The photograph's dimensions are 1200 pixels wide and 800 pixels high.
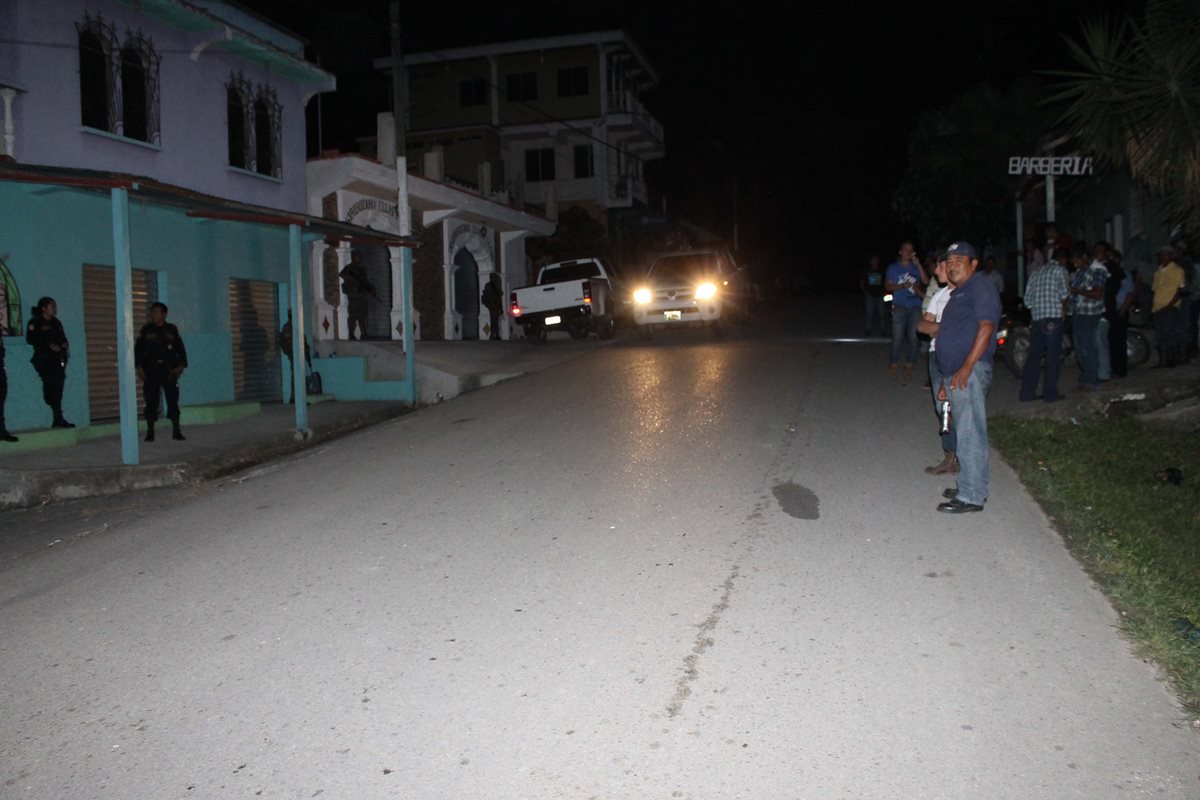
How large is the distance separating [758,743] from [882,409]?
8423 mm

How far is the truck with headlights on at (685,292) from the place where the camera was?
2266 centimetres

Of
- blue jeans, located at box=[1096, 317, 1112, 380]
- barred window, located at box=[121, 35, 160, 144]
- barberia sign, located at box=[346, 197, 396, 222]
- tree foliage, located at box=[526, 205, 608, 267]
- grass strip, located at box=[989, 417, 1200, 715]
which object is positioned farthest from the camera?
tree foliage, located at box=[526, 205, 608, 267]

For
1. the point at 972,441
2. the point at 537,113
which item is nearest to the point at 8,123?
the point at 972,441

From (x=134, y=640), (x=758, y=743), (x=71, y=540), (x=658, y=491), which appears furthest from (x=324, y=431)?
(x=758, y=743)

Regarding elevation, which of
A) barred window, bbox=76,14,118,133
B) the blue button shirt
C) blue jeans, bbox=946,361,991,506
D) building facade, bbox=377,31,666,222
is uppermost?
building facade, bbox=377,31,666,222

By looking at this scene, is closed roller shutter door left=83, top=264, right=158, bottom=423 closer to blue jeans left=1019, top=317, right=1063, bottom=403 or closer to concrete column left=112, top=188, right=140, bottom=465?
concrete column left=112, top=188, right=140, bottom=465

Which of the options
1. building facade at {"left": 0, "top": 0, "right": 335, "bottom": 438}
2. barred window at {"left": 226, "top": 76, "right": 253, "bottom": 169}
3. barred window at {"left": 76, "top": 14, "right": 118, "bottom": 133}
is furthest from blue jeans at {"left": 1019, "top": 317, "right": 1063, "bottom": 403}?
barred window at {"left": 226, "top": 76, "right": 253, "bottom": 169}

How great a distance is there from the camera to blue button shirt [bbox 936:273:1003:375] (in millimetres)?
7344

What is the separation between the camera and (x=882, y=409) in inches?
472

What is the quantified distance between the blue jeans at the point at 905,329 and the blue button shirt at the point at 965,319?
650 cm

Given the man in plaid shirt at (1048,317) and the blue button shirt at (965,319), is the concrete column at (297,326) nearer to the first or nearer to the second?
the blue button shirt at (965,319)

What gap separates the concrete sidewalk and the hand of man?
26.2ft

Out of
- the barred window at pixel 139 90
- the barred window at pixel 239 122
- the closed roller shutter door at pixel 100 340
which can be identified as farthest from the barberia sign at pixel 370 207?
the closed roller shutter door at pixel 100 340

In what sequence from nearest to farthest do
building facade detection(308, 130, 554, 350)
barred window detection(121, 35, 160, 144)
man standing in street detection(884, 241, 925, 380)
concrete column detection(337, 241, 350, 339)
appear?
1. man standing in street detection(884, 241, 925, 380)
2. barred window detection(121, 35, 160, 144)
3. building facade detection(308, 130, 554, 350)
4. concrete column detection(337, 241, 350, 339)
